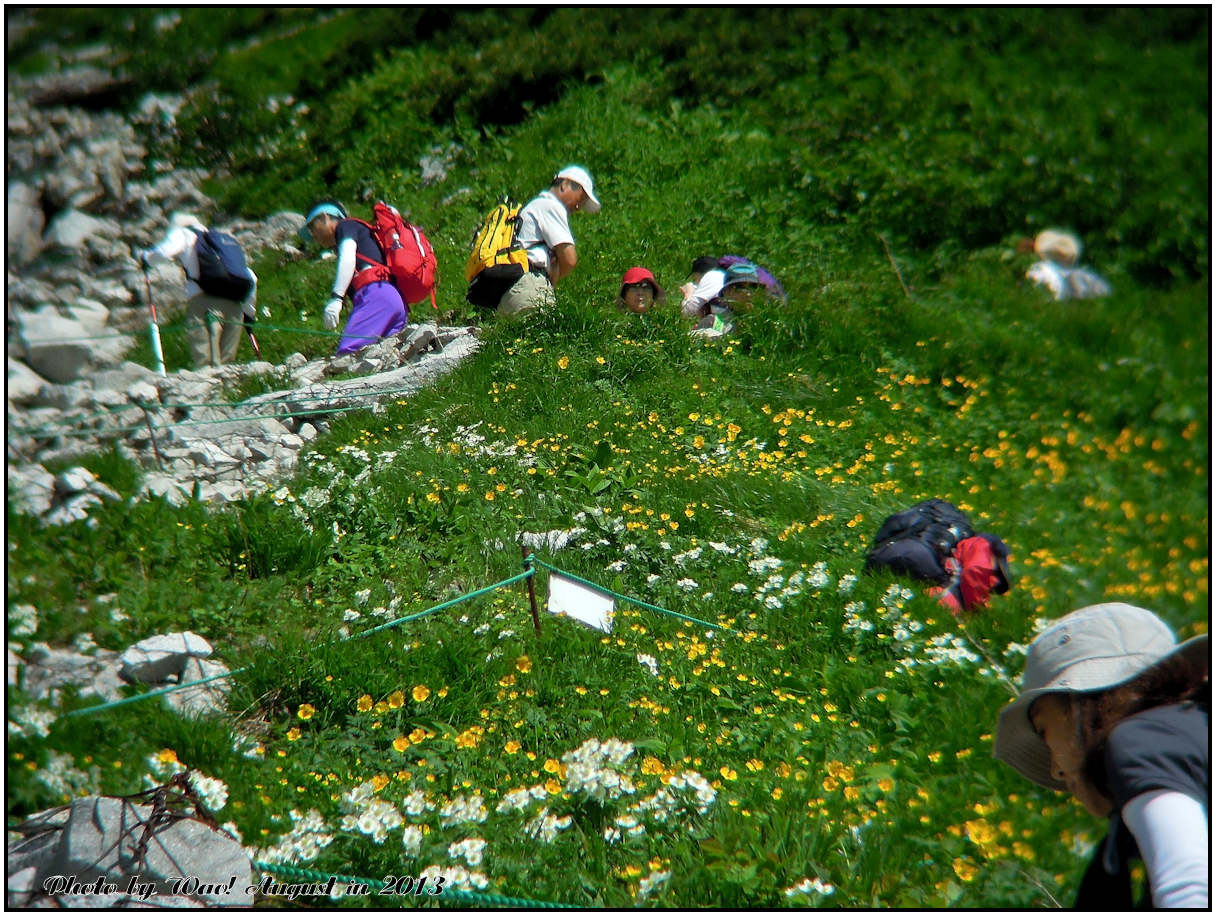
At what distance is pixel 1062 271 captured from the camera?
269 inches

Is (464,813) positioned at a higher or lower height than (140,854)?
lower

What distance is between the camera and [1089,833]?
8.59ft

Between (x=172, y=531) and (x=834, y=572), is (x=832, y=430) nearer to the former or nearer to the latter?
(x=834, y=572)

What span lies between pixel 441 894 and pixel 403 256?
18.8ft

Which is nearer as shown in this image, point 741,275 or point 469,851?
point 469,851

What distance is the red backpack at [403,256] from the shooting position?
734 centimetres

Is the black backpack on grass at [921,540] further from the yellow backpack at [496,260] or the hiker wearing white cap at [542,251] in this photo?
the yellow backpack at [496,260]

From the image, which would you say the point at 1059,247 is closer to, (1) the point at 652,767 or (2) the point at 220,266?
(1) the point at 652,767

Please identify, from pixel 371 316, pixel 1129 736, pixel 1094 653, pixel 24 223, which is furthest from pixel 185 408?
pixel 1129 736

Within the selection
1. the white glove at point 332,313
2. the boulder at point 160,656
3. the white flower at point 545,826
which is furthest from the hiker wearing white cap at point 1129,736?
the white glove at point 332,313

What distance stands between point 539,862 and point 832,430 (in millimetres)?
3844

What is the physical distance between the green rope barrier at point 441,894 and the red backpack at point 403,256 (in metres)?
5.34

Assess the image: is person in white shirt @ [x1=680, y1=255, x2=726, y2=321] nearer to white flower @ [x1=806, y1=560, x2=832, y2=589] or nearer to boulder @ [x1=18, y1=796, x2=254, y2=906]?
white flower @ [x1=806, y1=560, x2=832, y2=589]

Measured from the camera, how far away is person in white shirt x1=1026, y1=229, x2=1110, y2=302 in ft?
21.7
